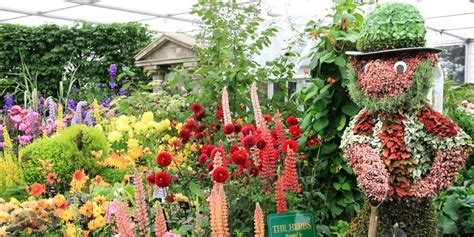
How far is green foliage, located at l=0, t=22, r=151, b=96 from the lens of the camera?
1023 cm

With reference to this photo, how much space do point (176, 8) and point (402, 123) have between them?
414 inches

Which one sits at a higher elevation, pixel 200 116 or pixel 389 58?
pixel 389 58

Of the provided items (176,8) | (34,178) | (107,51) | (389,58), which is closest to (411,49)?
(389,58)

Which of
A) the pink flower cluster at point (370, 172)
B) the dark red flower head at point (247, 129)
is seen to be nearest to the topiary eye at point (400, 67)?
the pink flower cluster at point (370, 172)

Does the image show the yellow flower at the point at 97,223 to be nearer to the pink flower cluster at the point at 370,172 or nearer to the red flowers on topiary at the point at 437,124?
the pink flower cluster at the point at 370,172

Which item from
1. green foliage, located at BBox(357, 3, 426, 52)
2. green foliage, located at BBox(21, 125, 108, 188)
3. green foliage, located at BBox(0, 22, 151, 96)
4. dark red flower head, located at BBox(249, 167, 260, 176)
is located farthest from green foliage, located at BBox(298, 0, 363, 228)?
green foliage, located at BBox(0, 22, 151, 96)

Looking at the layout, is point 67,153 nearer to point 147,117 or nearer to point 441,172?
point 147,117

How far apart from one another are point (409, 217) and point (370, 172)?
0.88 ft

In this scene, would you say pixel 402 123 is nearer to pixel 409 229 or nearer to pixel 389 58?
pixel 389 58

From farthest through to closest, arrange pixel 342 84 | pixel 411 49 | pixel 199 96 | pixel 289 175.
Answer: pixel 199 96 < pixel 342 84 < pixel 289 175 < pixel 411 49

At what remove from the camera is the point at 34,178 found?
3.52 meters

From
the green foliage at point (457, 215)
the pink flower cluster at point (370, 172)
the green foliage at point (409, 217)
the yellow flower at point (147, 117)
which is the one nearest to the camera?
the pink flower cluster at point (370, 172)

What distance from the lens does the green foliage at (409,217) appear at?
208 centimetres

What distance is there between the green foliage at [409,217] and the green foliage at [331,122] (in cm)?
58
